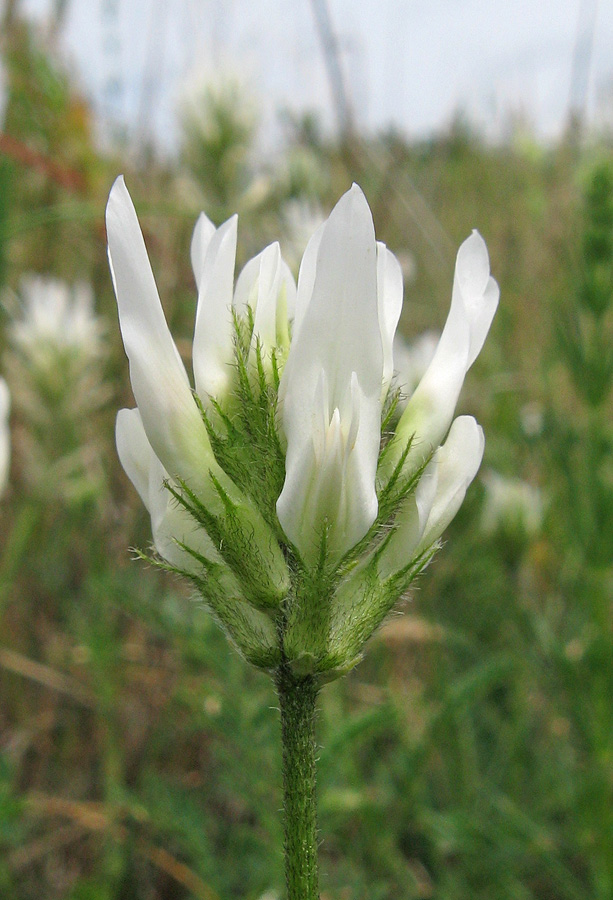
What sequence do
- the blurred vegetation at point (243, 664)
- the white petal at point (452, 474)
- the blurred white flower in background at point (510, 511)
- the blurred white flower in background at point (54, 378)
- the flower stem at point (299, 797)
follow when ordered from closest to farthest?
the flower stem at point (299, 797) → the white petal at point (452, 474) → the blurred vegetation at point (243, 664) → the blurred white flower in background at point (510, 511) → the blurred white flower in background at point (54, 378)

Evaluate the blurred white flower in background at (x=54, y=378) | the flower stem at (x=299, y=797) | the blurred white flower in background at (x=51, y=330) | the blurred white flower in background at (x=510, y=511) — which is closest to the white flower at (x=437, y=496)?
the flower stem at (x=299, y=797)

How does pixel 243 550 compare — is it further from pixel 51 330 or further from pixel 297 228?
pixel 297 228

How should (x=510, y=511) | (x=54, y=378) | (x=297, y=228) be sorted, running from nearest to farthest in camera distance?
1. (x=510, y=511)
2. (x=54, y=378)
3. (x=297, y=228)

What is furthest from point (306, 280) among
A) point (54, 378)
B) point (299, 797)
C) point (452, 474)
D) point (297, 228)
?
point (297, 228)

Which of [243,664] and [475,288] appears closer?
[475,288]

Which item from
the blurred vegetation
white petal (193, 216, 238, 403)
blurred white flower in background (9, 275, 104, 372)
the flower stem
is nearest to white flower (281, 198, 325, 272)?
the blurred vegetation

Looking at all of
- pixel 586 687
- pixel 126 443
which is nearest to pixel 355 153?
pixel 586 687

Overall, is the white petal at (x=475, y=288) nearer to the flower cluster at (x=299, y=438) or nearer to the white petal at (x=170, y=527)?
the flower cluster at (x=299, y=438)
